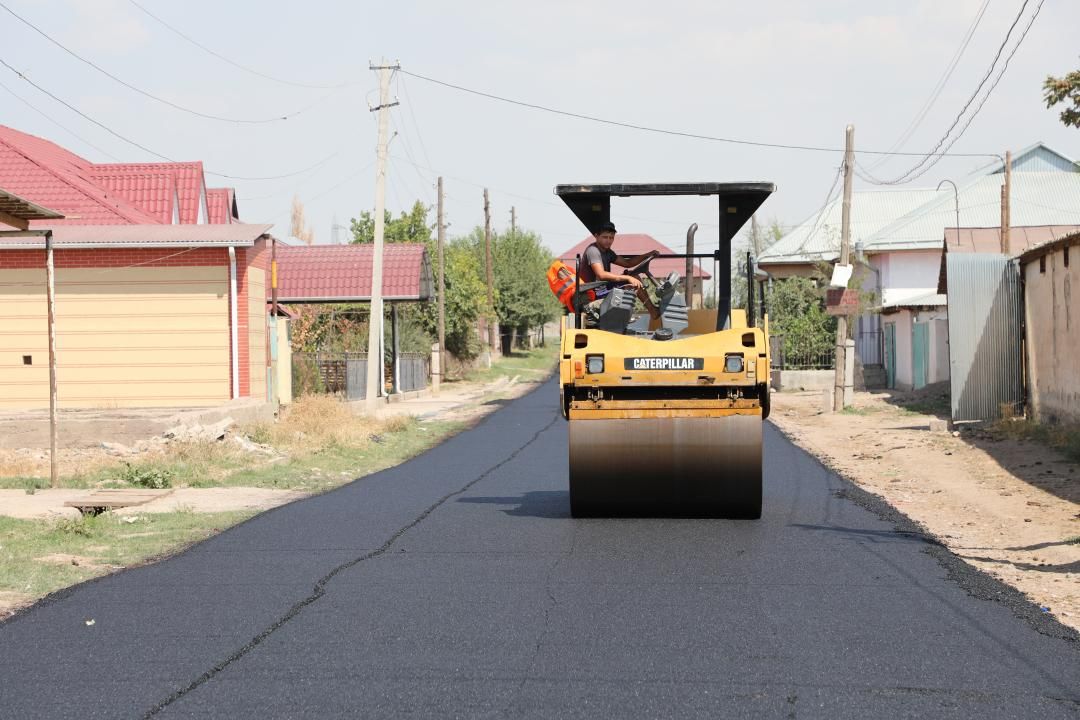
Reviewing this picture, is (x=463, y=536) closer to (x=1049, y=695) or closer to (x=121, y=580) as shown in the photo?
(x=121, y=580)

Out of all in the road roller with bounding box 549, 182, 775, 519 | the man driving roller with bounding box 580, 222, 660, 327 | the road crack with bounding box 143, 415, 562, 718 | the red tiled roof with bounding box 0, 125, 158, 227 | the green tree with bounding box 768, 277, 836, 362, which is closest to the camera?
the road crack with bounding box 143, 415, 562, 718

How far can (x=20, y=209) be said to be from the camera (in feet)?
46.7

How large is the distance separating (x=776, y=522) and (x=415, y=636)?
5498 millimetres

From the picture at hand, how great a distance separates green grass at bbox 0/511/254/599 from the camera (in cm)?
974

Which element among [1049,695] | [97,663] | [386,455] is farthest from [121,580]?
[386,455]

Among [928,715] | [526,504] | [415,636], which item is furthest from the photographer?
[526,504]

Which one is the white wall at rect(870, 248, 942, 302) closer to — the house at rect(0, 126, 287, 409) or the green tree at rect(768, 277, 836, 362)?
the green tree at rect(768, 277, 836, 362)

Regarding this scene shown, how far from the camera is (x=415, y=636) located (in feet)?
23.8

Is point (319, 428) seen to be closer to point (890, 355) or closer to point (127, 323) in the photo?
point (127, 323)

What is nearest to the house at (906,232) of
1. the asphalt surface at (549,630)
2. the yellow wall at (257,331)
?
the yellow wall at (257,331)

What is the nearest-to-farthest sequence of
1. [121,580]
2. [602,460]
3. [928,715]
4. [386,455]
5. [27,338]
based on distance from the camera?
[928,715] → [121,580] → [602,460] → [386,455] → [27,338]

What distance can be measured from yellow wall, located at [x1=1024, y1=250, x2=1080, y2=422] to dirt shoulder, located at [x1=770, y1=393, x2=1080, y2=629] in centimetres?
99

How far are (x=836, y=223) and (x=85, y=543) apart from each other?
55270 millimetres

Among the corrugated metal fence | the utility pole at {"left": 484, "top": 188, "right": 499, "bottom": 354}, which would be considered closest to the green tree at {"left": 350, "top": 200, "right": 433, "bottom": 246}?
the utility pole at {"left": 484, "top": 188, "right": 499, "bottom": 354}
